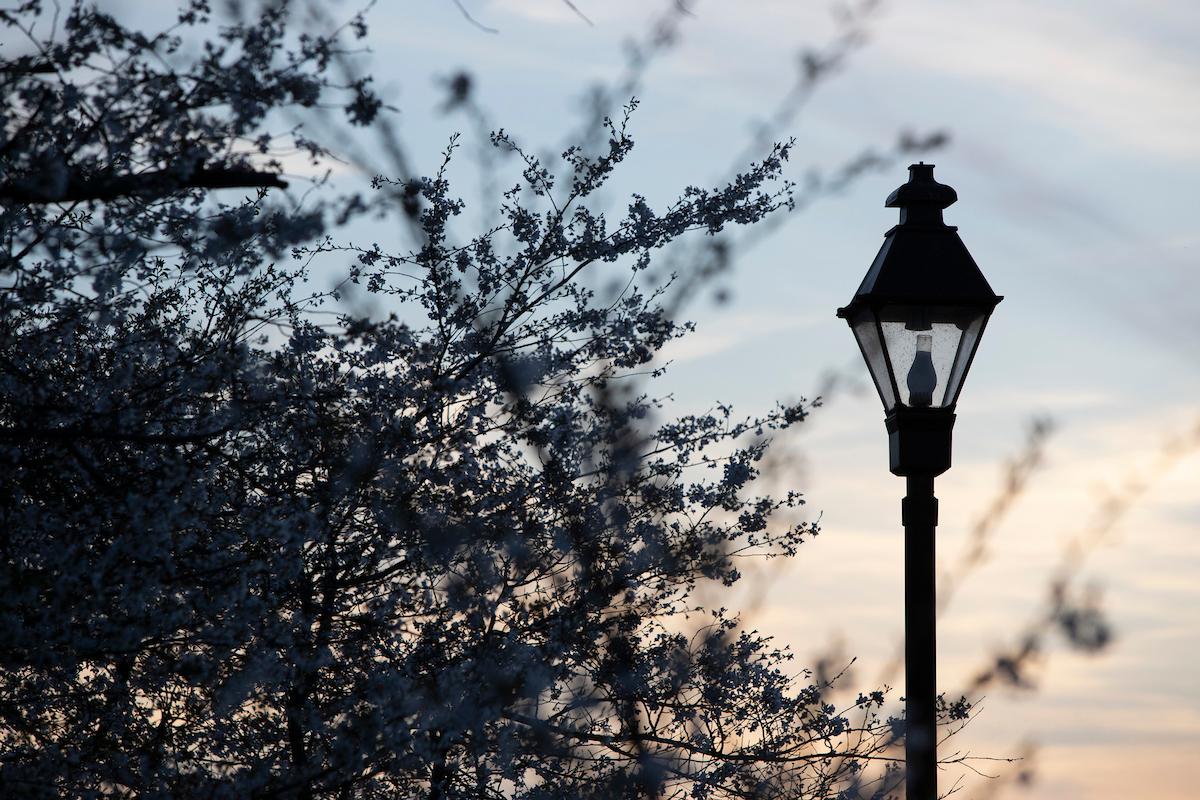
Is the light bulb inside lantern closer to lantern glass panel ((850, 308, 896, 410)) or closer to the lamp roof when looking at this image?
lantern glass panel ((850, 308, 896, 410))

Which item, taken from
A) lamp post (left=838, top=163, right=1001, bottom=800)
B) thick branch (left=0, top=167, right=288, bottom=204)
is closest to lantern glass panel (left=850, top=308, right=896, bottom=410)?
lamp post (left=838, top=163, right=1001, bottom=800)

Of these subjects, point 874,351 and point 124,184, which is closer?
point 124,184

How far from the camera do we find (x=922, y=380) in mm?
5820

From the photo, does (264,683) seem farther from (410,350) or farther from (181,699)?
(410,350)

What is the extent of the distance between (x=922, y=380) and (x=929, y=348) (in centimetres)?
16

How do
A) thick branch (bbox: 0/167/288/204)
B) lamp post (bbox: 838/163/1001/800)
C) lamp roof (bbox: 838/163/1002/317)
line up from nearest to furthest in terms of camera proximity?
1. thick branch (bbox: 0/167/288/204)
2. lamp post (bbox: 838/163/1001/800)
3. lamp roof (bbox: 838/163/1002/317)

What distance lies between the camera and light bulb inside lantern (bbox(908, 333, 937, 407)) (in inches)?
229

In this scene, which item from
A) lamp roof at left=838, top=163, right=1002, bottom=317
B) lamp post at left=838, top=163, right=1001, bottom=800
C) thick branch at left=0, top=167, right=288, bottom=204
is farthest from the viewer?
lamp roof at left=838, top=163, right=1002, bottom=317

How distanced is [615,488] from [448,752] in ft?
5.81

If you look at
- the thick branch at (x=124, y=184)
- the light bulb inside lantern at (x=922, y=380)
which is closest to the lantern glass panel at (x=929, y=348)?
the light bulb inside lantern at (x=922, y=380)

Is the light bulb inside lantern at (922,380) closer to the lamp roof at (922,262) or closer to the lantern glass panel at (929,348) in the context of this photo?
the lantern glass panel at (929,348)

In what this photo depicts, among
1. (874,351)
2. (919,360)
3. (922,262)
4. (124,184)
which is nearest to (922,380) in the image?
(919,360)

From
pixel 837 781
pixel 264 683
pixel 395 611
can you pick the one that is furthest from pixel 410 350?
pixel 837 781

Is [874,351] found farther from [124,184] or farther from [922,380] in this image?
[124,184]
